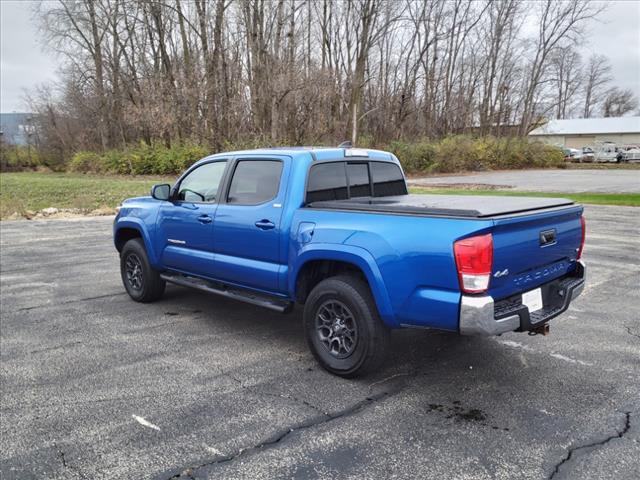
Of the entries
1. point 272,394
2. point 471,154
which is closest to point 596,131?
point 471,154

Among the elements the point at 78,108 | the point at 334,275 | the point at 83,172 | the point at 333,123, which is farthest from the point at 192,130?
the point at 334,275

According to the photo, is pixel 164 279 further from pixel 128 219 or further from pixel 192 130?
pixel 192 130

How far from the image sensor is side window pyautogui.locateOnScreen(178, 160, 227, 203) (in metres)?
5.26

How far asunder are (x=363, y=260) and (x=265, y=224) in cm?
112

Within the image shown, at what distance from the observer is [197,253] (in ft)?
17.3

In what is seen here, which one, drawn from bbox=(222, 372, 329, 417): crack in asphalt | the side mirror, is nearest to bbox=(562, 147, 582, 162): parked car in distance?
the side mirror

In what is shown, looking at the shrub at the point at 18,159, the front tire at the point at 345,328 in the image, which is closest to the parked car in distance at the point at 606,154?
the shrub at the point at 18,159

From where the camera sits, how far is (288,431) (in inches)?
128

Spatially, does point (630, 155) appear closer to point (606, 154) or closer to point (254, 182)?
point (606, 154)

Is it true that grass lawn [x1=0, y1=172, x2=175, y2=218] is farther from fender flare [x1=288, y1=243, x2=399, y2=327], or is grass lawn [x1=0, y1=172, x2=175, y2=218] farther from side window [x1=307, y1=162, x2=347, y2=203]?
fender flare [x1=288, y1=243, x2=399, y2=327]

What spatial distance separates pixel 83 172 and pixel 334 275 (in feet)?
113

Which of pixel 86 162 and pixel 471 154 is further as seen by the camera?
pixel 471 154

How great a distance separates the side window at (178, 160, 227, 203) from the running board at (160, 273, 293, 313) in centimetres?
86

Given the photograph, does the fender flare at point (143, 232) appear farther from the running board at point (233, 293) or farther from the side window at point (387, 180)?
the side window at point (387, 180)
